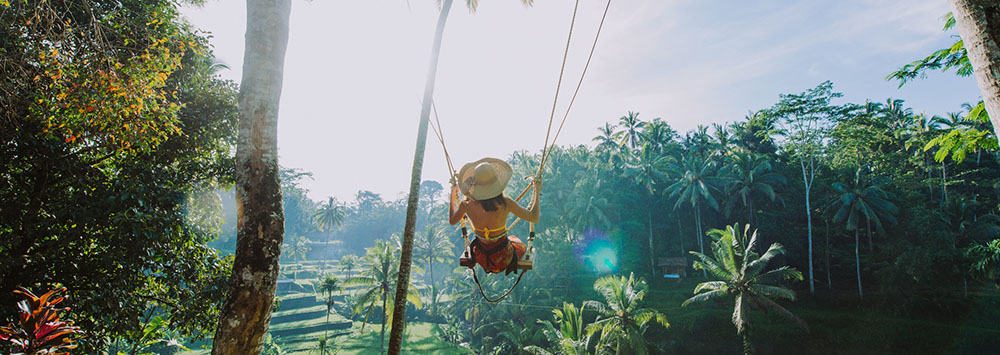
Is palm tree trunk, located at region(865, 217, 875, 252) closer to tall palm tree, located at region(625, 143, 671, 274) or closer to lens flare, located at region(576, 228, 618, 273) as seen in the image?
tall palm tree, located at region(625, 143, 671, 274)

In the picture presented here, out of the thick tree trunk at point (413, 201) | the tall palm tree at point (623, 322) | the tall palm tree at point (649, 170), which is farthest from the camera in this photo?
the tall palm tree at point (649, 170)

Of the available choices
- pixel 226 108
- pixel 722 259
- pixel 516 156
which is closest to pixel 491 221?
pixel 226 108

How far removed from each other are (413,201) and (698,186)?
3329 centimetres

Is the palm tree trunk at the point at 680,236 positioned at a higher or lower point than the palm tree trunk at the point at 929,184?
lower

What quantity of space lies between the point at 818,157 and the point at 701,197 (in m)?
8.99

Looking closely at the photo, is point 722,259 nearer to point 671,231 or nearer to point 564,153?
point 671,231

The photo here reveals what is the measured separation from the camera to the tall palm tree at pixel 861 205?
28.4 metres

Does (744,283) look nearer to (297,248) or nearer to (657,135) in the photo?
(657,135)

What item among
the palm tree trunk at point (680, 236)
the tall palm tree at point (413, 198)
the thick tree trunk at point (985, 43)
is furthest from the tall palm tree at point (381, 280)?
the thick tree trunk at point (985, 43)

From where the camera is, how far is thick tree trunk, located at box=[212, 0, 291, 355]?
3.88 m

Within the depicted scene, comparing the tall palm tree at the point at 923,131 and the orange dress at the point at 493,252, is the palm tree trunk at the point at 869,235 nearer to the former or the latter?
the tall palm tree at the point at 923,131

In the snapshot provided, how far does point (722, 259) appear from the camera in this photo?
68.4 feet

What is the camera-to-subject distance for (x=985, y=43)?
2.38 meters

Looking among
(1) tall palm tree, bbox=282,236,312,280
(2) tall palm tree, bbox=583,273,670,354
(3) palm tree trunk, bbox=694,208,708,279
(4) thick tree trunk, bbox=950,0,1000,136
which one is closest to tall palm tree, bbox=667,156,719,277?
(3) palm tree trunk, bbox=694,208,708,279
